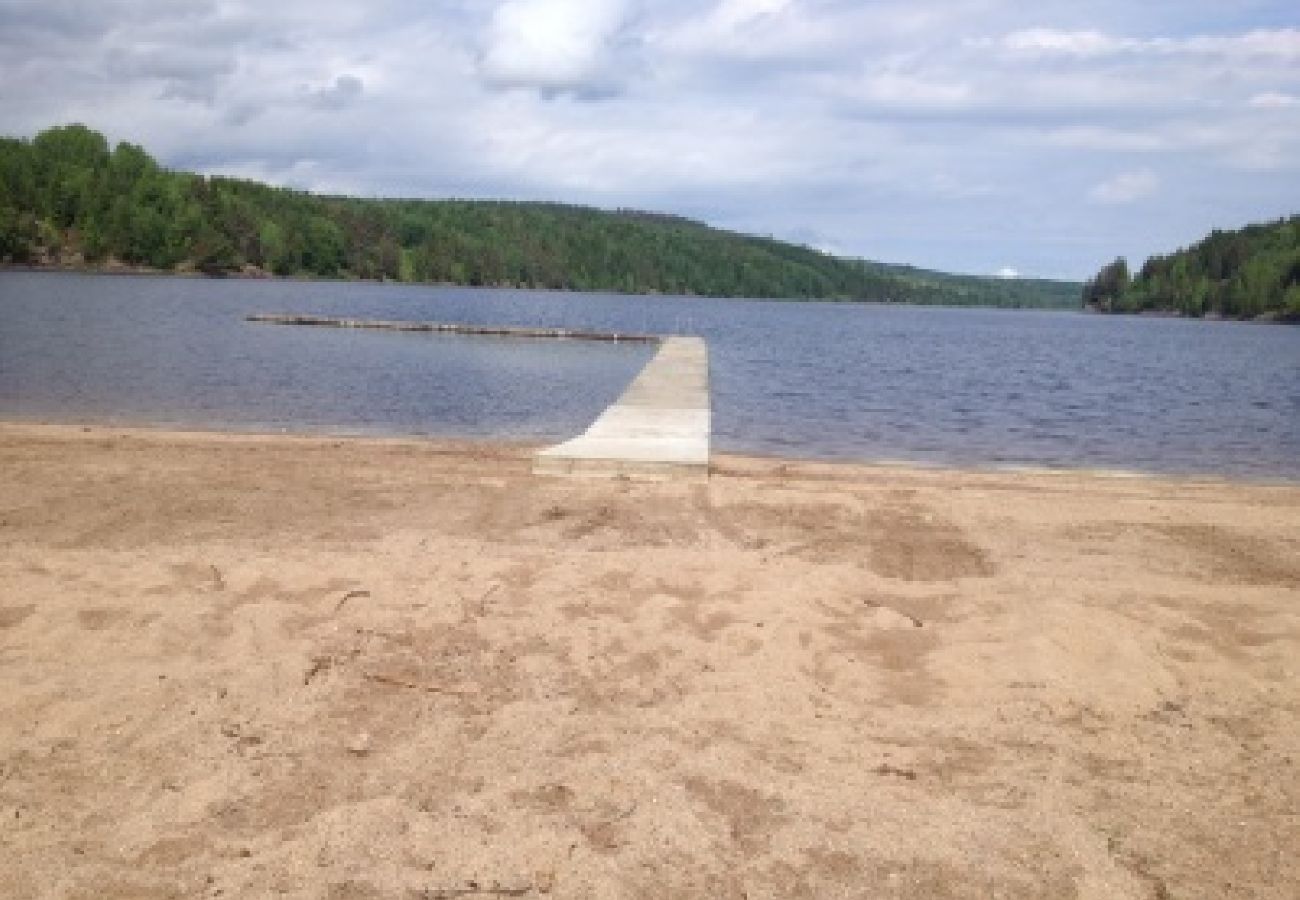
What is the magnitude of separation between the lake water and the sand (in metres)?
9.54

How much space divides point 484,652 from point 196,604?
200 cm

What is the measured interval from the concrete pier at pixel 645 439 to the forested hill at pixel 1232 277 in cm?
14933

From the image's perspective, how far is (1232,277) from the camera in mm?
166000

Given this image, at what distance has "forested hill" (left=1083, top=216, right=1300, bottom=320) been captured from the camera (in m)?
149

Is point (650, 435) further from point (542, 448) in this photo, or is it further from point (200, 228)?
point (200, 228)

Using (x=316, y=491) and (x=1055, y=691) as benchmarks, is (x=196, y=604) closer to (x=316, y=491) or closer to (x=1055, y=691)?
(x=316, y=491)

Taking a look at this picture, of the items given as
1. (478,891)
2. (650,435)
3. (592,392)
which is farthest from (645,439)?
(592,392)

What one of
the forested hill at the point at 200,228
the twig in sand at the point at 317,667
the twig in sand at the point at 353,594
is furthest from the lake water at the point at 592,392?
the forested hill at the point at 200,228

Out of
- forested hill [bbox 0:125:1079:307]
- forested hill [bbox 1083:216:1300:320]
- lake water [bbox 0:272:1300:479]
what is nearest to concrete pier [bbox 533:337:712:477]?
lake water [bbox 0:272:1300:479]

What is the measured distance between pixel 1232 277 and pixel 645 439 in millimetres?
181343

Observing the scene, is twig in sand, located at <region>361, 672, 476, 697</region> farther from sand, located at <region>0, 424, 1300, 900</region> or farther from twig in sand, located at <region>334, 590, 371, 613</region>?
twig in sand, located at <region>334, 590, 371, 613</region>

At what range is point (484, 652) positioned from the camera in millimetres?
6168

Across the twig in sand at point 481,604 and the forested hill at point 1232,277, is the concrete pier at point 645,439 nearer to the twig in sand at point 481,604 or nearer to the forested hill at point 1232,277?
the twig in sand at point 481,604

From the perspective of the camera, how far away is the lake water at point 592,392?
1961 cm
